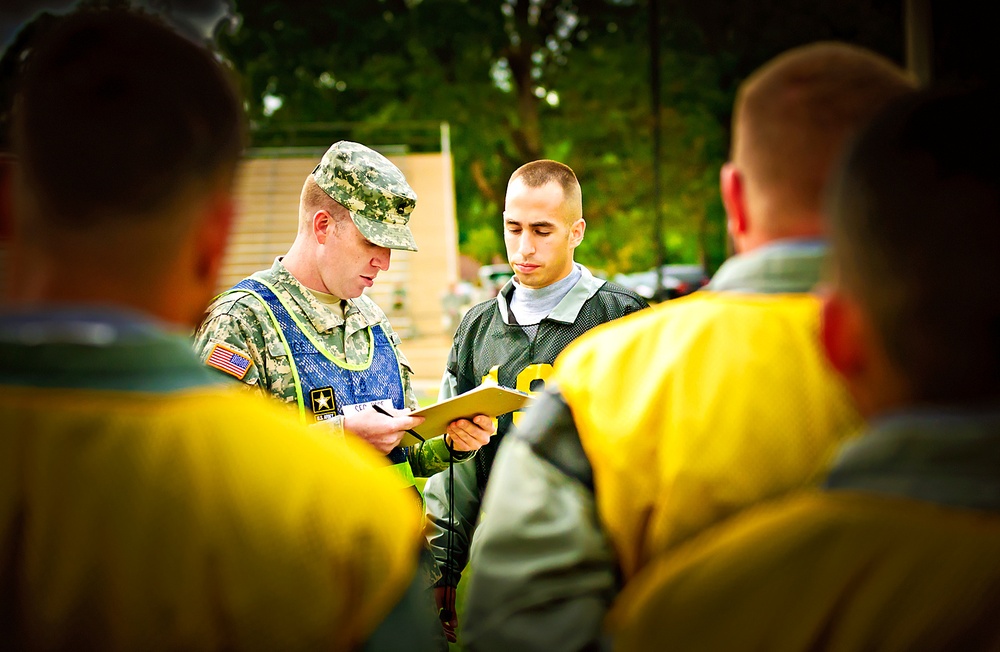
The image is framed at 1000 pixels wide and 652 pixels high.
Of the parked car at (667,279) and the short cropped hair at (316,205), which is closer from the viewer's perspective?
the short cropped hair at (316,205)

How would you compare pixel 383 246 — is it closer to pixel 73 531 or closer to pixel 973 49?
pixel 73 531

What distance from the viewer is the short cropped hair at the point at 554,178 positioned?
13.6 feet

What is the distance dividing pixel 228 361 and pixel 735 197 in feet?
6.10

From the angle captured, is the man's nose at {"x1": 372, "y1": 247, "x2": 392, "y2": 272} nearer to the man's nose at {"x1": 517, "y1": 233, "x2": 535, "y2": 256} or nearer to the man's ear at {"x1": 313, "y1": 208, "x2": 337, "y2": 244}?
the man's ear at {"x1": 313, "y1": 208, "x2": 337, "y2": 244}

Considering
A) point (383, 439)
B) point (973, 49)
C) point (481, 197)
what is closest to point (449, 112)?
point (481, 197)

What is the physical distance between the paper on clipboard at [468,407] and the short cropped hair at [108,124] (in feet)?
6.00

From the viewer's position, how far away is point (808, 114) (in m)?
1.41

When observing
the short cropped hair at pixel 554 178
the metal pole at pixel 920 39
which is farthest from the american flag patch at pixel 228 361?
the metal pole at pixel 920 39

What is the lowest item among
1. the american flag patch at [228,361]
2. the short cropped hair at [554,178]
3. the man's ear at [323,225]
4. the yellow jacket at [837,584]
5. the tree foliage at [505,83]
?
the yellow jacket at [837,584]

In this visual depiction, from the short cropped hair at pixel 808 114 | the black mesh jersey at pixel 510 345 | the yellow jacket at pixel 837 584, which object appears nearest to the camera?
the yellow jacket at pixel 837 584

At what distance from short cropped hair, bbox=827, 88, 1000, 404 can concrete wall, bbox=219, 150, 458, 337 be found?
1621cm

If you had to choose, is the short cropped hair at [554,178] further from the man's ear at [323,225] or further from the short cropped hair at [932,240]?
the short cropped hair at [932,240]

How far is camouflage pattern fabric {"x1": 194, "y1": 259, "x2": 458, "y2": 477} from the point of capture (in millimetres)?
2928

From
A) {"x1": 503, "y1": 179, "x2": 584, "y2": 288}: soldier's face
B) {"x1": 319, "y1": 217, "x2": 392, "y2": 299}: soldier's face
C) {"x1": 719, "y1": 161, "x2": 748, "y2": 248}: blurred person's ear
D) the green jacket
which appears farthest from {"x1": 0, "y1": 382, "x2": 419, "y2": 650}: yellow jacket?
{"x1": 503, "y1": 179, "x2": 584, "y2": 288}: soldier's face
